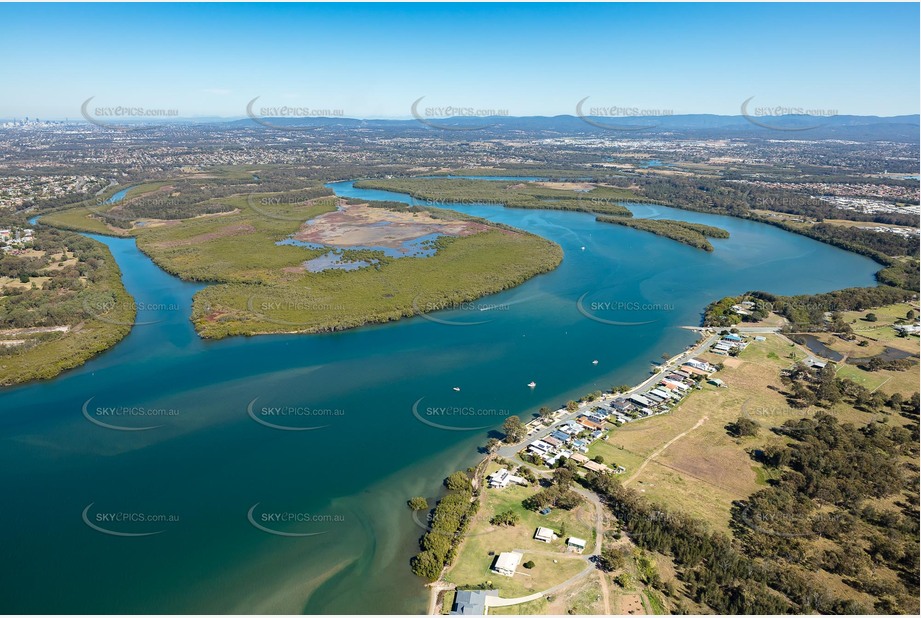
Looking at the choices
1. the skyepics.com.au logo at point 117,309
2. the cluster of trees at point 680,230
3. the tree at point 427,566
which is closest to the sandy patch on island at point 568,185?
the cluster of trees at point 680,230

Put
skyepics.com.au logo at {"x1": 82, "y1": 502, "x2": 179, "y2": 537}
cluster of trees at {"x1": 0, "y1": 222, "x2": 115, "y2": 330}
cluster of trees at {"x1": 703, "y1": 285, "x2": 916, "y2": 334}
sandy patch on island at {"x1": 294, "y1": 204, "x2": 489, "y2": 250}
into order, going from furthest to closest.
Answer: sandy patch on island at {"x1": 294, "y1": 204, "x2": 489, "y2": 250}, cluster of trees at {"x1": 703, "y1": 285, "x2": 916, "y2": 334}, cluster of trees at {"x1": 0, "y1": 222, "x2": 115, "y2": 330}, skyepics.com.au logo at {"x1": 82, "y1": 502, "x2": 179, "y2": 537}

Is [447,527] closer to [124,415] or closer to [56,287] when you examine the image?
[124,415]

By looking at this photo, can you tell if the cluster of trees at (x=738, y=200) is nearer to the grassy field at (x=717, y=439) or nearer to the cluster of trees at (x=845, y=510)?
the grassy field at (x=717, y=439)

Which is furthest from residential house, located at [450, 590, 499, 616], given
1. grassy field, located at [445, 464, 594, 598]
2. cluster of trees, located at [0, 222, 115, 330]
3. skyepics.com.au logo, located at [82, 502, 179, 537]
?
cluster of trees, located at [0, 222, 115, 330]

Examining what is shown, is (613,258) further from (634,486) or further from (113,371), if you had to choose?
(113,371)

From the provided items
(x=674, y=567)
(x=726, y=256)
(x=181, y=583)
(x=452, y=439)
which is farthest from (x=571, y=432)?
(x=726, y=256)

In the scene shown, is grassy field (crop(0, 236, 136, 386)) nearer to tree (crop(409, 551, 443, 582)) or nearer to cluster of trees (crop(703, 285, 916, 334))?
tree (crop(409, 551, 443, 582))
